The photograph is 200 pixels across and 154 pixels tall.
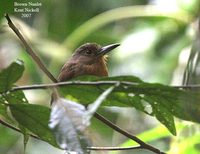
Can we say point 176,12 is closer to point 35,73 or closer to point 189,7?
point 189,7

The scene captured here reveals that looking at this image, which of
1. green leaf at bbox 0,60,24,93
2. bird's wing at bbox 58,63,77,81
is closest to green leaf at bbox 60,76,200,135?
green leaf at bbox 0,60,24,93

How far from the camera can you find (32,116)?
1.57m

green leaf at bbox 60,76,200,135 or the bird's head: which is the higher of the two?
the bird's head

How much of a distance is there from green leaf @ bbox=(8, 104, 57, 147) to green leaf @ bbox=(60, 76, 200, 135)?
0.08 meters

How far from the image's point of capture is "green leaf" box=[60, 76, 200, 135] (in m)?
1.46

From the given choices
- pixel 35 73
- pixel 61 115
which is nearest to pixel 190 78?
pixel 61 115

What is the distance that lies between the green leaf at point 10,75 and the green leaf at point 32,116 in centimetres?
6

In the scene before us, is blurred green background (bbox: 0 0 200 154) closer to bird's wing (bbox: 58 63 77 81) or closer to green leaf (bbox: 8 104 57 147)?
bird's wing (bbox: 58 63 77 81)

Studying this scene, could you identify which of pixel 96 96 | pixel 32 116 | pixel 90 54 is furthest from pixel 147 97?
pixel 90 54

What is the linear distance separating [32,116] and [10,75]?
121 millimetres

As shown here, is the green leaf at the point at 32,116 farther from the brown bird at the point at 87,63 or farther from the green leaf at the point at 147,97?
the brown bird at the point at 87,63

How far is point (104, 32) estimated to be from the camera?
16.0 ft

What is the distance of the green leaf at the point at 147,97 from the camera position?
1464 millimetres

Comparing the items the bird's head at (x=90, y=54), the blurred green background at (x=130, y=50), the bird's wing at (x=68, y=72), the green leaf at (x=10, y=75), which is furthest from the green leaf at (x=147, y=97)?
the blurred green background at (x=130, y=50)
